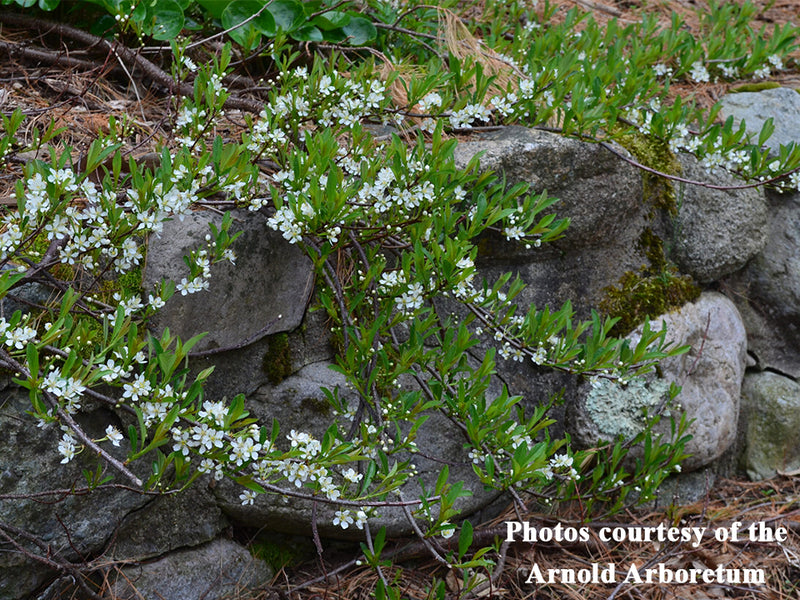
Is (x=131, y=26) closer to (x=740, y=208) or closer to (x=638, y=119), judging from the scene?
(x=638, y=119)

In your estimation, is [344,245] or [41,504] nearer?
[41,504]

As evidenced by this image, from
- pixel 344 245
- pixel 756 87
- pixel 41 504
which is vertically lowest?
pixel 41 504

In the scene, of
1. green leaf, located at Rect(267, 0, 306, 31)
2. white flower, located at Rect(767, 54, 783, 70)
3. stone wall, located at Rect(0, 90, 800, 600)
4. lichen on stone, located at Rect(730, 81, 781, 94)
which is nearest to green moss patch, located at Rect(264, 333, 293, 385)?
stone wall, located at Rect(0, 90, 800, 600)

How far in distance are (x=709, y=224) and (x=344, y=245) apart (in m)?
1.86

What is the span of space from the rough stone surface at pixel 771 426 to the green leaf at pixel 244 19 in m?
2.86

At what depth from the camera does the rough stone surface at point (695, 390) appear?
9.61 feet

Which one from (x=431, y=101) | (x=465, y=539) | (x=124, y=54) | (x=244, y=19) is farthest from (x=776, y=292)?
(x=124, y=54)

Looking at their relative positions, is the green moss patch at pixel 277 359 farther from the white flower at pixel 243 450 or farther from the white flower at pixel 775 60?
the white flower at pixel 775 60

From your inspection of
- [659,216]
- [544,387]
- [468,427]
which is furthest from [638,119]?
[468,427]

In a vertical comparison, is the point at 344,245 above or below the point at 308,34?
below

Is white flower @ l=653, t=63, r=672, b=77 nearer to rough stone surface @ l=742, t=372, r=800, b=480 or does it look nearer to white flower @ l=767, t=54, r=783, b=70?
white flower @ l=767, t=54, r=783, b=70

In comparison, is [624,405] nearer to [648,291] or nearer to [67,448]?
[648,291]

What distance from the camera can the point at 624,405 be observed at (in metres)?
2.96

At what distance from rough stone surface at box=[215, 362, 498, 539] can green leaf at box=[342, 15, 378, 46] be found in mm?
1512
